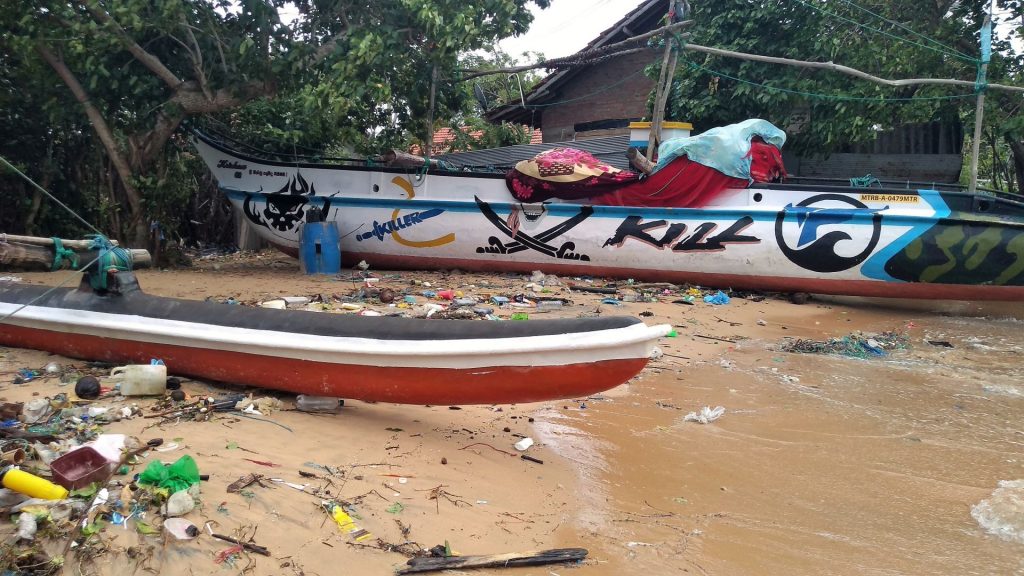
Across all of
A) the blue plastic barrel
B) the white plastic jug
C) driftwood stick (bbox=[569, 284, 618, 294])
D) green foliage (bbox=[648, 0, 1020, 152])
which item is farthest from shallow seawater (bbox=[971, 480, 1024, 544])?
the blue plastic barrel

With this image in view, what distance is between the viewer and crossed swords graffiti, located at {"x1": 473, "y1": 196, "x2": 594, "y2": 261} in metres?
8.81

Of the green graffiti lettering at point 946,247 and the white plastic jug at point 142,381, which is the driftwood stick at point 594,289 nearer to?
the green graffiti lettering at point 946,247

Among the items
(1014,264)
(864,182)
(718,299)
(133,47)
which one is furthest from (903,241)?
(133,47)

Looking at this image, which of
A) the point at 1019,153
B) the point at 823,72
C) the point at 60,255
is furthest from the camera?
the point at 823,72

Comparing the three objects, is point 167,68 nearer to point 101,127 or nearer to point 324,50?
point 101,127

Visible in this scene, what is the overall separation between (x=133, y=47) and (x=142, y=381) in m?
5.38

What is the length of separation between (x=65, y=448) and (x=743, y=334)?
17.6 feet

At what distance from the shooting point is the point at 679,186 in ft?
27.2

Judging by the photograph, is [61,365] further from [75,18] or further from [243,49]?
[75,18]

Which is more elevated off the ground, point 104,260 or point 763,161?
point 763,161

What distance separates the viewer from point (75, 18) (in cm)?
717

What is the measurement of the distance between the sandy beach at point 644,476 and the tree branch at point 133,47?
4.14 metres

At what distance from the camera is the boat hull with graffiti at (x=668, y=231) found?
24.7 ft

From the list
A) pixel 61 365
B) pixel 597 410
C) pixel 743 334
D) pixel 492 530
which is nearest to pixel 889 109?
pixel 743 334
